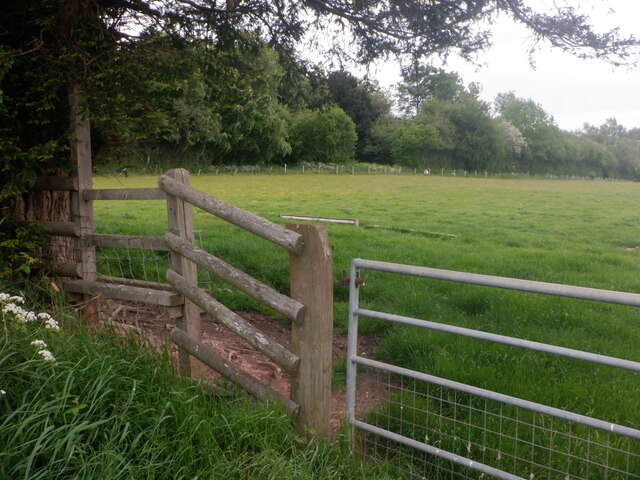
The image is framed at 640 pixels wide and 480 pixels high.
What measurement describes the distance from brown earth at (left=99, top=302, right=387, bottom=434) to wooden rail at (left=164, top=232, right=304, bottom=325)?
659 millimetres

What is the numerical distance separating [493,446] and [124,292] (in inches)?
123

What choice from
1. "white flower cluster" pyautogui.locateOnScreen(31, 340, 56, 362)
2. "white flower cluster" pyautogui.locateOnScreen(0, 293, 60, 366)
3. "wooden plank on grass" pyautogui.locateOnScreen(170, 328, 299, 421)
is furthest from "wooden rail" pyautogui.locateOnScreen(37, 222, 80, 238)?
"white flower cluster" pyautogui.locateOnScreen(31, 340, 56, 362)

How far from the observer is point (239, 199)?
2338 centimetres

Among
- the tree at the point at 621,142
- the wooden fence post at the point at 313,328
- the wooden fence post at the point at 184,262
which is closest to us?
the wooden fence post at the point at 313,328

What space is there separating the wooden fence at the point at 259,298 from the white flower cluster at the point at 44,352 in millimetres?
1045

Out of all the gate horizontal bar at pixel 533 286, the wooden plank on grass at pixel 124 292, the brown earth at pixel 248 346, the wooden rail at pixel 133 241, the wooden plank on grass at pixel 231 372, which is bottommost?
the brown earth at pixel 248 346

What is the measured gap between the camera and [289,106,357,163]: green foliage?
47250 millimetres

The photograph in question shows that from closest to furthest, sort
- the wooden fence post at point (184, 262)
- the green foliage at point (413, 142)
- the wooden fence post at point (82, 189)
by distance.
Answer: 1. the wooden fence post at point (184, 262)
2. the wooden fence post at point (82, 189)
3. the green foliage at point (413, 142)

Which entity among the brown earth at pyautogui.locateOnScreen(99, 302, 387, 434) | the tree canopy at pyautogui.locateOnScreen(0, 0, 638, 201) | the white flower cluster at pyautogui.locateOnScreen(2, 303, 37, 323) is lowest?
the brown earth at pyautogui.locateOnScreen(99, 302, 387, 434)

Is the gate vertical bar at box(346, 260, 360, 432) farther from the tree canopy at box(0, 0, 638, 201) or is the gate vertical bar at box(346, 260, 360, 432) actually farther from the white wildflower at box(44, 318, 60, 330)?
the tree canopy at box(0, 0, 638, 201)

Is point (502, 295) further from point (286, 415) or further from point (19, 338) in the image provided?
point (19, 338)

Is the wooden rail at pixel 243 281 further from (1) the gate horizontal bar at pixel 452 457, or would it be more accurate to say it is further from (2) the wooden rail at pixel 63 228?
(2) the wooden rail at pixel 63 228

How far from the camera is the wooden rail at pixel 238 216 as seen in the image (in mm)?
3420

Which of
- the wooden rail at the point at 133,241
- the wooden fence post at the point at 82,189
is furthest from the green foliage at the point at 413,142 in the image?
the wooden rail at the point at 133,241
